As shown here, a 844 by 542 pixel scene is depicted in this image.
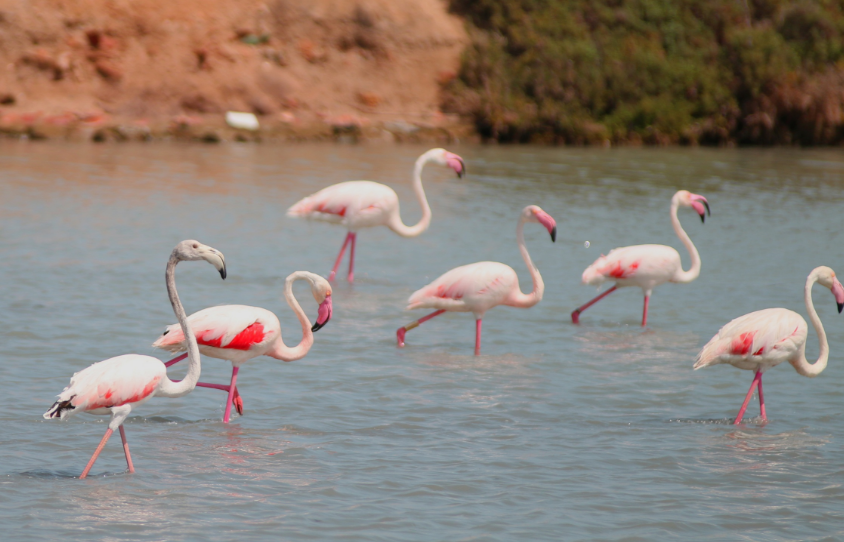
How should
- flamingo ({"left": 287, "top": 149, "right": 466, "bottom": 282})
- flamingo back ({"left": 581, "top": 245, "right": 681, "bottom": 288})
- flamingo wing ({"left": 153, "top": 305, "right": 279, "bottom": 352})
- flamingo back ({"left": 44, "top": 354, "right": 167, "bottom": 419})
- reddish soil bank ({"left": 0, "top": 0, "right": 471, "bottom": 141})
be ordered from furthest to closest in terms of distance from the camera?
reddish soil bank ({"left": 0, "top": 0, "right": 471, "bottom": 141}) < flamingo ({"left": 287, "top": 149, "right": 466, "bottom": 282}) < flamingo back ({"left": 581, "top": 245, "right": 681, "bottom": 288}) < flamingo wing ({"left": 153, "top": 305, "right": 279, "bottom": 352}) < flamingo back ({"left": 44, "top": 354, "right": 167, "bottom": 419})

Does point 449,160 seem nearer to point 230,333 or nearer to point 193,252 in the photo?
point 230,333

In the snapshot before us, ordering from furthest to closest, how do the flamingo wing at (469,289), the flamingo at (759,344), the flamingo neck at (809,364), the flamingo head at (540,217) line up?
the flamingo head at (540,217) → the flamingo wing at (469,289) → the flamingo neck at (809,364) → the flamingo at (759,344)

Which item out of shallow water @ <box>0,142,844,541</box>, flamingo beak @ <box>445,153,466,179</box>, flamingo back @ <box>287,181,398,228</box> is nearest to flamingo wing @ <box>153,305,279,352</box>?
shallow water @ <box>0,142,844,541</box>

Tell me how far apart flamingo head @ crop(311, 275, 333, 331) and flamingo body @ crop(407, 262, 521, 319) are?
5.71ft

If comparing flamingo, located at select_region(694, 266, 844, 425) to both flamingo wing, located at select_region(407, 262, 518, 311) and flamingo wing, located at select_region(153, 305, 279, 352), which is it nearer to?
flamingo wing, located at select_region(407, 262, 518, 311)

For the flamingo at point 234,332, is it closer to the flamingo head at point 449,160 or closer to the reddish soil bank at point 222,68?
the flamingo head at point 449,160

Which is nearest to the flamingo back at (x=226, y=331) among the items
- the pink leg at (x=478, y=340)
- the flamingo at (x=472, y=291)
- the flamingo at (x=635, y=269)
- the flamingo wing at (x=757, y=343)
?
the flamingo at (x=472, y=291)

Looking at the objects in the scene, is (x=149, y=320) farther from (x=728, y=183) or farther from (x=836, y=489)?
(x=728, y=183)

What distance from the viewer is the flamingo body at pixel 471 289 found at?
24.0ft

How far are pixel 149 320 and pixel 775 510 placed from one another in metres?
5.05

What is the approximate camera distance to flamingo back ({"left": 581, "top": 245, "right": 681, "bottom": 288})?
827 cm

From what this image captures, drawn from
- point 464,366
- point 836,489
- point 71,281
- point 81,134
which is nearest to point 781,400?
point 836,489

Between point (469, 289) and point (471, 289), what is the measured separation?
0.05 feet

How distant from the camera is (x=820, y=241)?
12289 millimetres
